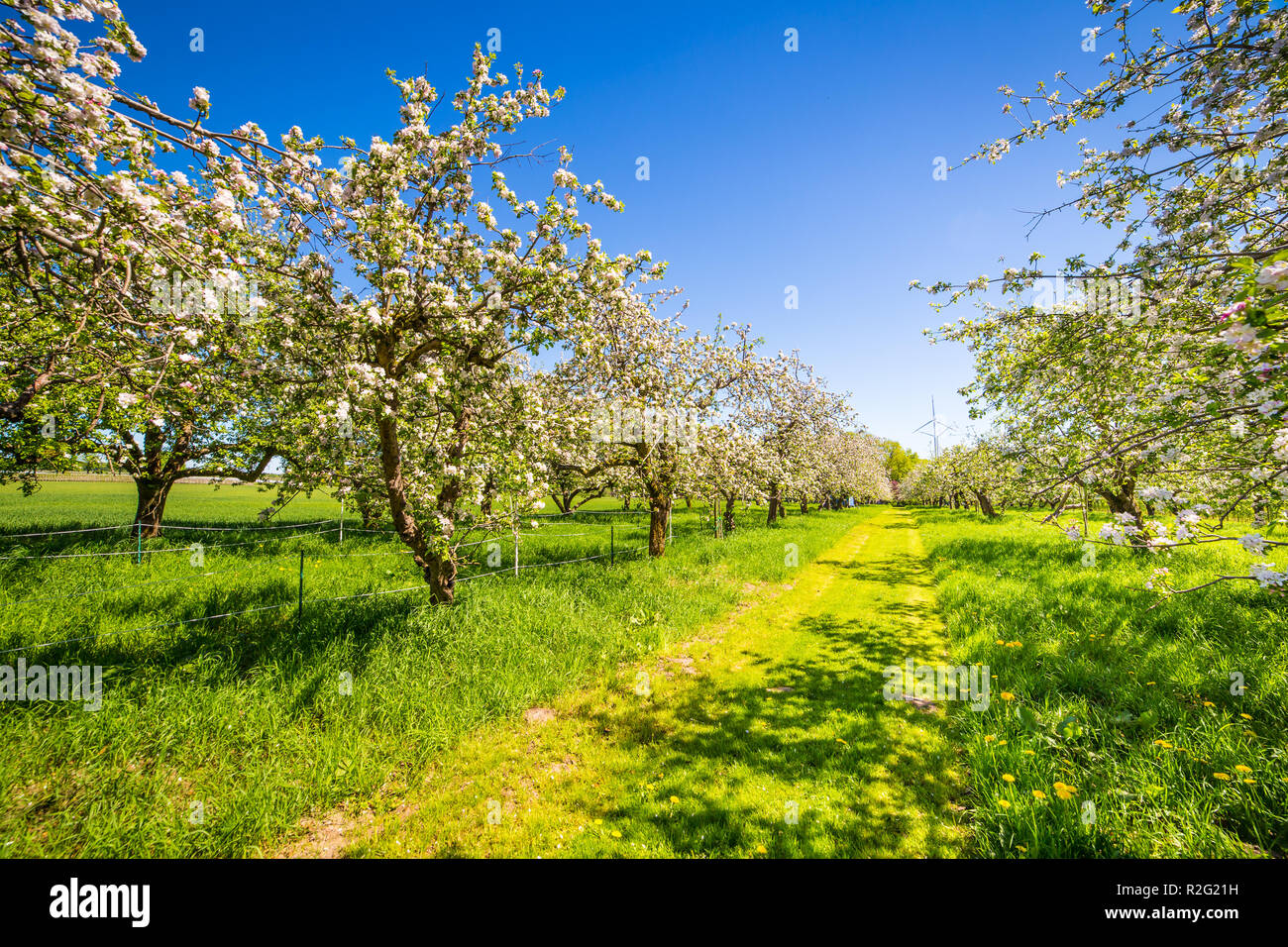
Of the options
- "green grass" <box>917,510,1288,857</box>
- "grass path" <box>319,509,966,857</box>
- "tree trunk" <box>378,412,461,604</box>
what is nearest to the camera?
"green grass" <box>917,510,1288,857</box>

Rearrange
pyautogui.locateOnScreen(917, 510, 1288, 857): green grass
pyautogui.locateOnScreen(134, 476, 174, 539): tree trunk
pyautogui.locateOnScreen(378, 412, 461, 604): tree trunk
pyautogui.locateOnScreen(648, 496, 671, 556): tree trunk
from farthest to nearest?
pyautogui.locateOnScreen(648, 496, 671, 556): tree trunk → pyautogui.locateOnScreen(134, 476, 174, 539): tree trunk → pyautogui.locateOnScreen(378, 412, 461, 604): tree trunk → pyautogui.locateOnScreen(917, 510, 1288, 857): green grass

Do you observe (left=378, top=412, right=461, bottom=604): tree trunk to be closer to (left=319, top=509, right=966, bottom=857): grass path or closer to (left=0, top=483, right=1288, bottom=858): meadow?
(left=0, top=483, right=1288, bottom=858): meadow

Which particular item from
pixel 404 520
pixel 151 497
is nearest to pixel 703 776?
pixel 404 520

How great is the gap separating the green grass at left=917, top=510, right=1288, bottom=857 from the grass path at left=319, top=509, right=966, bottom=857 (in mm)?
655

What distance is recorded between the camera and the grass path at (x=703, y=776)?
395 cm

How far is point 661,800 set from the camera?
452 cm

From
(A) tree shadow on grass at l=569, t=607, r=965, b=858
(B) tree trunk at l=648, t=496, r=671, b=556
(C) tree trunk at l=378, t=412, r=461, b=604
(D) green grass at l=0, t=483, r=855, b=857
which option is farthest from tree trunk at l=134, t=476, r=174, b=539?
(A) tree shadow on grass at l=569, t=607, r=965, b=858

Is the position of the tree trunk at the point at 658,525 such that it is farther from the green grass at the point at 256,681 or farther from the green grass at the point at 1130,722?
the green grass at the point at 1130,722

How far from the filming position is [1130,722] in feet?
16.3

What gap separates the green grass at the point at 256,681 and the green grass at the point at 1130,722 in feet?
17.6

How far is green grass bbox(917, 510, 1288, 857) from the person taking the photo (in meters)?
3.64

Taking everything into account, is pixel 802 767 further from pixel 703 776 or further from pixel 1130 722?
pixel 1130 722

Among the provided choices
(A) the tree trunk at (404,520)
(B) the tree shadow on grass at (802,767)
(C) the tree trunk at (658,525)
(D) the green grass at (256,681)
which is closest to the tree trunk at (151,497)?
(D) the green grass at (256,681)

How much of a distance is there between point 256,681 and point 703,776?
575 centimetres
